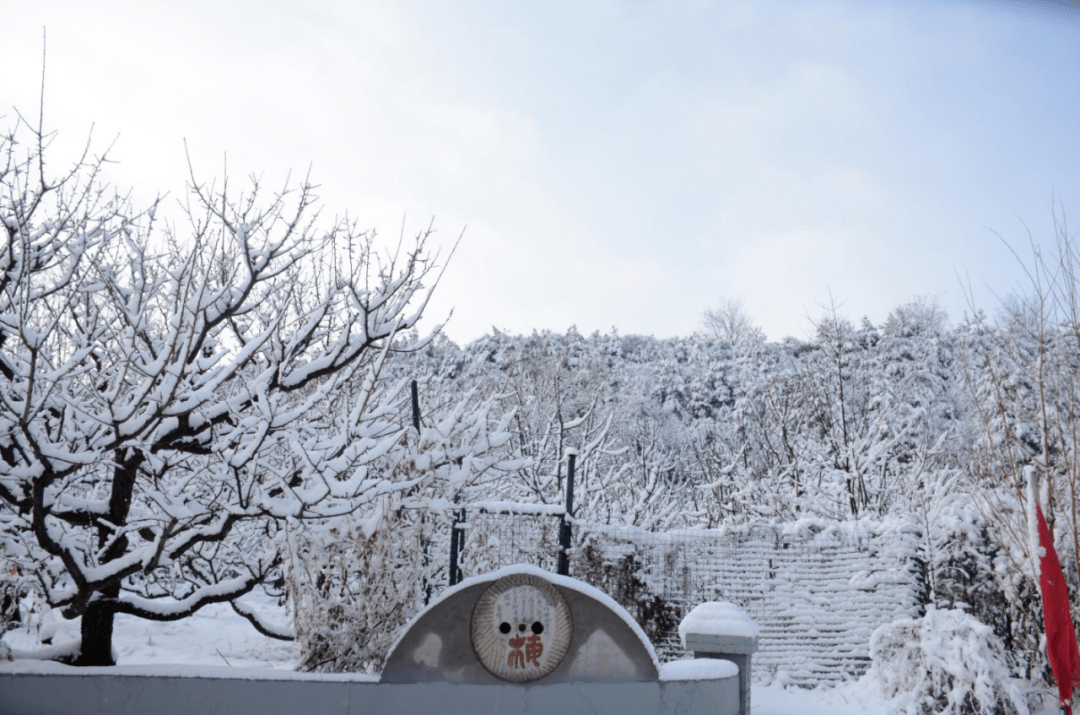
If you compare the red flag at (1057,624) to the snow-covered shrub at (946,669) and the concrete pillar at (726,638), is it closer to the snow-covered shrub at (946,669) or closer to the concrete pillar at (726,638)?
the snow-covered shrub at (946,669)

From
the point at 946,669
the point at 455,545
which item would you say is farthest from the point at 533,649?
the point at 946,669

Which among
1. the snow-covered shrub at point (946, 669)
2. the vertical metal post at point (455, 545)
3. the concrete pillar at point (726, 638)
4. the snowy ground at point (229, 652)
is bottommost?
the snowy ground at point (229, 652)

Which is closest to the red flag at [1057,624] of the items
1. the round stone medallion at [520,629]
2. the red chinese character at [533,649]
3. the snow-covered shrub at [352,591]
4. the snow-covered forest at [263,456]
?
the snow-covered forest at [263,456]

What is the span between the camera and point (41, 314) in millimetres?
9406

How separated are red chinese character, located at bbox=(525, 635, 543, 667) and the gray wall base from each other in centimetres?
15

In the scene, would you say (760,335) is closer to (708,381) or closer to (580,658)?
(708,381)

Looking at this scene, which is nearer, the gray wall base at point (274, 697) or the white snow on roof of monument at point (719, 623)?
the gray wall base at point (274, 697)

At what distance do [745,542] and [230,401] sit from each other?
18.1 feet

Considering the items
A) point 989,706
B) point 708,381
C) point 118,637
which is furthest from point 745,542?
point 708,381

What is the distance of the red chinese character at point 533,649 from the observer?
4.65 meters

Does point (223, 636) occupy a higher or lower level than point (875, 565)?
lower

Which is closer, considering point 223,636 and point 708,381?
point 223,636

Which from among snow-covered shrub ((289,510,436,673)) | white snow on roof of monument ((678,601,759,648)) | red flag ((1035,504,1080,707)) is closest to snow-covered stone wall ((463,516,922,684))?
snow-covered shrub ((289,510,436,673))

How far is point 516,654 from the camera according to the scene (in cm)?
464
